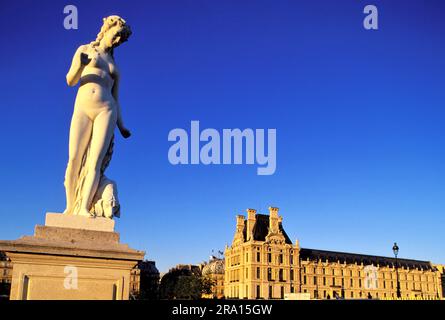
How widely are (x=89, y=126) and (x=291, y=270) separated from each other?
7630cm

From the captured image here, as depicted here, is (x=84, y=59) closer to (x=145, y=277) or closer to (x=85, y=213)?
(x=85, y=213)

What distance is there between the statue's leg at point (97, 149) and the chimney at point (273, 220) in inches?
2898

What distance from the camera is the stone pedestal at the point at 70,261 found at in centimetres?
571

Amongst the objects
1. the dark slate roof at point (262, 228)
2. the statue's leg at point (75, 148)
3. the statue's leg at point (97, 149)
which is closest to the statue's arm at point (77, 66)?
the statue's leg at point (75, 148)

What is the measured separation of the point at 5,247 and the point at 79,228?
982mm

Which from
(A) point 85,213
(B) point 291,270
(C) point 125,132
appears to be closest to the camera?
(A) point 85,213

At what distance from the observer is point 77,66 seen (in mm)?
6590

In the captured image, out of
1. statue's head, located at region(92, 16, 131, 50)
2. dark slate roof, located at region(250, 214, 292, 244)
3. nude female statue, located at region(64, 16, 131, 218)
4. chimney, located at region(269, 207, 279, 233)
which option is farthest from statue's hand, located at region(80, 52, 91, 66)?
chimney, located at region(269, 207, 279, 233)

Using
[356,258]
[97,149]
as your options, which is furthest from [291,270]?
[97,149]

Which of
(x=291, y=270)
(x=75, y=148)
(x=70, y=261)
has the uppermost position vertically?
(x=291, y=270)

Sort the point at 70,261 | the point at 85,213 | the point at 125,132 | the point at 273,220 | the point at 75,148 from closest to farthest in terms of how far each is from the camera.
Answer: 1. the point at 70,261
2. the point at 85,213
3. the point at 75,148
4. the point at 125,132
5. the point at 273,220
